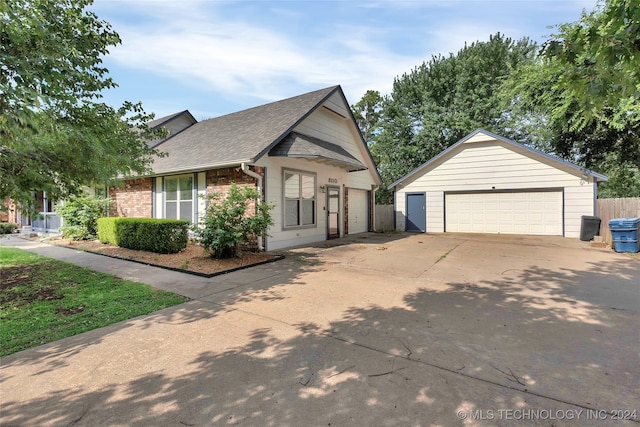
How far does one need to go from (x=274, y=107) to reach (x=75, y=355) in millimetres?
11524

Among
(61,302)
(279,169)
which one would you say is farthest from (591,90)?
(279,169)

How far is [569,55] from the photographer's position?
3109mm

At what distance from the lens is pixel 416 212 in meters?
16.6

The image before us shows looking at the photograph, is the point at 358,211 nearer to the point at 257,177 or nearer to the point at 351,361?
the point at 257,177

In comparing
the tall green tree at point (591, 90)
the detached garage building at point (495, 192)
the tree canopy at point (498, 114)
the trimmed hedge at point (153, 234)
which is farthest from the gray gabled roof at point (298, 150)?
the detached garage building at point (495, 192)

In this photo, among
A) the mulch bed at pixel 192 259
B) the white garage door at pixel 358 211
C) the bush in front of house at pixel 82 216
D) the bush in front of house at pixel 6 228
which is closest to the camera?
the mulch bed at pixel 192 259

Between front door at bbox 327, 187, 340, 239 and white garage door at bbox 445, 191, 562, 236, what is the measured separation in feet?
21.3

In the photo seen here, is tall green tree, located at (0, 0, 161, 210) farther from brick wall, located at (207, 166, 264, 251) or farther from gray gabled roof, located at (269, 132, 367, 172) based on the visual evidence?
gray gabled roof, located at (269, 132, 367, 172)

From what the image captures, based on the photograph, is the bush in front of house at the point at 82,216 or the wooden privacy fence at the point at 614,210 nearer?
the wooden privacy fence at the point at 614,210

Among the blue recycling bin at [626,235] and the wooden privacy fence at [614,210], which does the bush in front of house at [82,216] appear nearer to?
the blue recycling bin at [626,235]

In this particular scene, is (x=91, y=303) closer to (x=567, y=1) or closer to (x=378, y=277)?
(x=378, y=277)

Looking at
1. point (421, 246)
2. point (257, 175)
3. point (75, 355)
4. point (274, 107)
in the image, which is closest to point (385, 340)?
point (75, 355)

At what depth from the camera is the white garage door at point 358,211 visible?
14477mm

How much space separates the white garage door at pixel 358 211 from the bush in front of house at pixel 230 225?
269 inches
